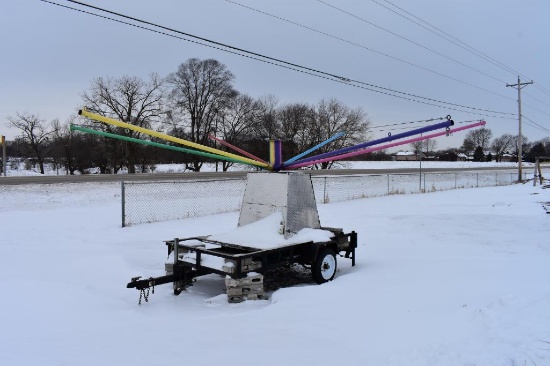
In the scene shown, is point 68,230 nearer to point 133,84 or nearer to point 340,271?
point 340,271

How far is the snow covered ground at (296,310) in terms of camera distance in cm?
420

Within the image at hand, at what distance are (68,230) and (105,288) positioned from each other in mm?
5709

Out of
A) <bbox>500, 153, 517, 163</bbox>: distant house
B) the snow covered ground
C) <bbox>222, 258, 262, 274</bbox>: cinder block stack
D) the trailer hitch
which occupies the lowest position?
the snow covered ground

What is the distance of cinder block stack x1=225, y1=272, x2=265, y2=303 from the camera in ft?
19.9

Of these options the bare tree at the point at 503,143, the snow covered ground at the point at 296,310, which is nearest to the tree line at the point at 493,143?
the bare tree at the point at 503,143

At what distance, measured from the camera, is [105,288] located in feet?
22.1

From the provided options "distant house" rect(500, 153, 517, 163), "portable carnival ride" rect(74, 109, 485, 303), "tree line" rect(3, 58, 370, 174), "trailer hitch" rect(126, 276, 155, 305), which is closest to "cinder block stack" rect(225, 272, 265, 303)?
"portable carnival ride" rect(74, 109, 485, 303)

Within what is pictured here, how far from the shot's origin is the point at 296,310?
18.2 feet

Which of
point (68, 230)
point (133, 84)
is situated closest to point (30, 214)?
point (68, 230)

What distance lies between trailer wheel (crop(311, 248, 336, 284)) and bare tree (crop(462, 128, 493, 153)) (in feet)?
502

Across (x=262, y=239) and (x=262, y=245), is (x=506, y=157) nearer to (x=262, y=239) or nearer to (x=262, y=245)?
(x=262, y=239)

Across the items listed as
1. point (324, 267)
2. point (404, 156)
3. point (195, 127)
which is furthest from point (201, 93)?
point (404, 156)

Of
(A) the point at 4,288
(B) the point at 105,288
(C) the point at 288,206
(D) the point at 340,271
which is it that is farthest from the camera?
(D) the point at 340,271

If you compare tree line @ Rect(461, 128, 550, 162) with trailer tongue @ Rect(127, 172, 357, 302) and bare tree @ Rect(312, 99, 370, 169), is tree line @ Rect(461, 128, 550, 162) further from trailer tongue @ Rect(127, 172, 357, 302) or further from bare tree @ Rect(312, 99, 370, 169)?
trailer tongue @ Rect(127, 172, 357, 302)
